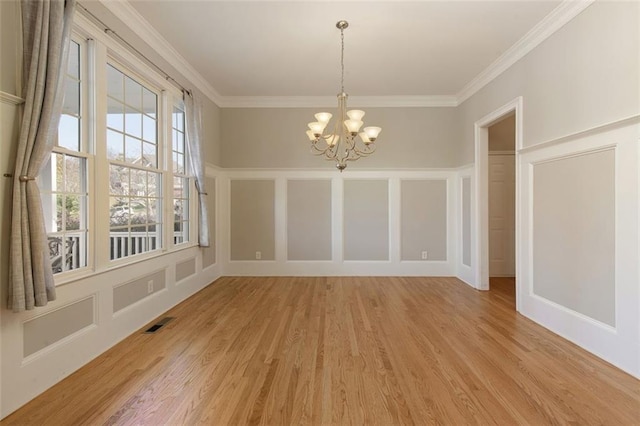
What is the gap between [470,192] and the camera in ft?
14.9

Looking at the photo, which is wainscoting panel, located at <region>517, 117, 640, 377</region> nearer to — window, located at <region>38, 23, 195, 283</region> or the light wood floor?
the light wood floor

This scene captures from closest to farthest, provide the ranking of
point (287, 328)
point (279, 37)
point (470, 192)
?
1. point (287, 328)
2. point (279, 37)
3. point (470, 192)

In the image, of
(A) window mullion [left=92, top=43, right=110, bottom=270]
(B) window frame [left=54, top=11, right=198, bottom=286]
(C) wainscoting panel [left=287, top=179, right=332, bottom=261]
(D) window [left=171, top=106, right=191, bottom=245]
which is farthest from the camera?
(C) wainscoting panel [left=287, top=179, right=332, bottom=261]

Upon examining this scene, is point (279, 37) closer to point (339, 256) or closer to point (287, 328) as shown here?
point (287, 328)

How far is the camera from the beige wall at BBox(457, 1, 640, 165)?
7.06 ft

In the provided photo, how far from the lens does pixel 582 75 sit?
2.51m

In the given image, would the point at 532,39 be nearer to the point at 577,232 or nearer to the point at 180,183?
the point at 577,232

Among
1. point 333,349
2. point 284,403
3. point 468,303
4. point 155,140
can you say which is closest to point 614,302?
point 468,303

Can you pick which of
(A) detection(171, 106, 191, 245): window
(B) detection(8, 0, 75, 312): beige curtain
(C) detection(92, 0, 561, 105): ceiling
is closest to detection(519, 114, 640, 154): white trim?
(C) detection(92, 0, 561, 105): ceiling

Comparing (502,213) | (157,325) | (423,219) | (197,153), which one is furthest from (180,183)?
(502,213)

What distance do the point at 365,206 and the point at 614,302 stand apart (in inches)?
132

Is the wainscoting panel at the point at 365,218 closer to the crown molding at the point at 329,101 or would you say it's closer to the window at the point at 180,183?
the crown molding at the point at 329,101

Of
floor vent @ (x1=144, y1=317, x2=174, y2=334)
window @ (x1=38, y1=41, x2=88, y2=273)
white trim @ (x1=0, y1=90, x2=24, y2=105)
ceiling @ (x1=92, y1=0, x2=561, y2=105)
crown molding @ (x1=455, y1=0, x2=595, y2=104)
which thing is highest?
ceiling @ (x1=92, y1=0, x2=561, y2=105)

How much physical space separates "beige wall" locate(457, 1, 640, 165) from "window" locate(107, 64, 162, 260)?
4.17 m
